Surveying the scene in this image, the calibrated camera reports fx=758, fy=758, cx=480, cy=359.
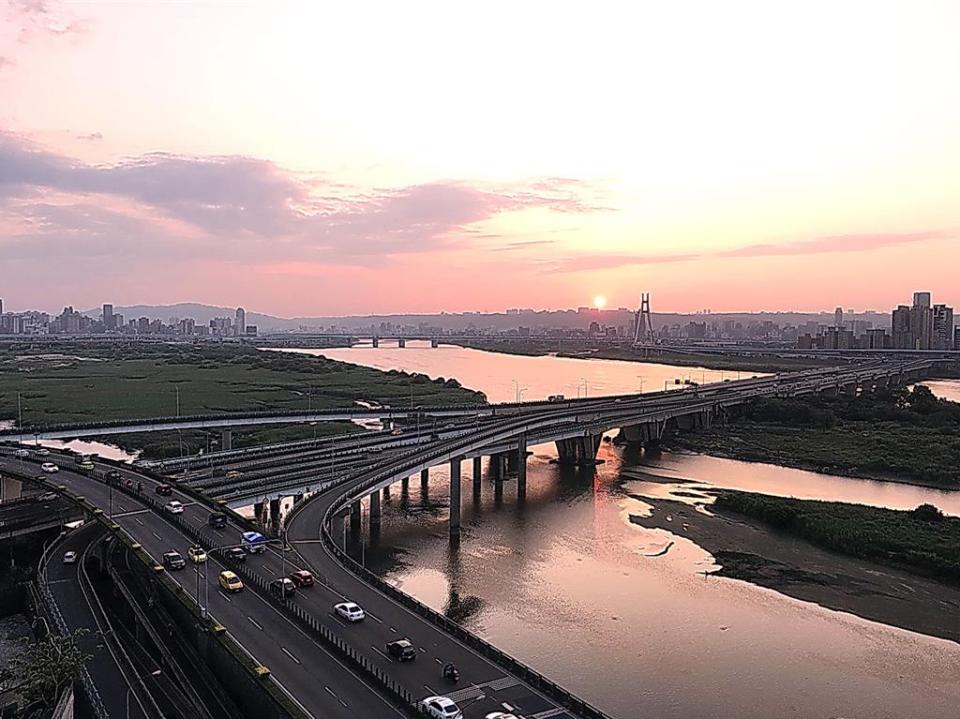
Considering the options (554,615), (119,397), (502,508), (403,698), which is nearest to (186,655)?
(403,698)

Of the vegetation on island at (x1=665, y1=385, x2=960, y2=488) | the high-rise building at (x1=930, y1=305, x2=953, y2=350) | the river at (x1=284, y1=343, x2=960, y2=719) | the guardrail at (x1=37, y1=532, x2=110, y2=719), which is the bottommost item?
the river at (x1=284, y1=343, x2=960, y2=719)

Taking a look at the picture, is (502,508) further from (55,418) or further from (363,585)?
(55,418)

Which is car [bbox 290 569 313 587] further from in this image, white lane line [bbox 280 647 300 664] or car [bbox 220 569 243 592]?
white lane line [bbox 280 647 300 664]

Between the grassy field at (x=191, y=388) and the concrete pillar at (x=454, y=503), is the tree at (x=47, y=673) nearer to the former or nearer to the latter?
A: the concrete pillar at (x=454, y=503)

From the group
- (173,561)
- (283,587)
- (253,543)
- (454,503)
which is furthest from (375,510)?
(283,587)

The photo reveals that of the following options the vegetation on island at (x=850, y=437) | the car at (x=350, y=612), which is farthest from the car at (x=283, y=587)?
the vegetation on island at (x=850, y=437)

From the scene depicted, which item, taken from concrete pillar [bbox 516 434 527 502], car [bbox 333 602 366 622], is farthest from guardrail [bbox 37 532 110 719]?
concrete pillar [bbox 516 434 527 502]
